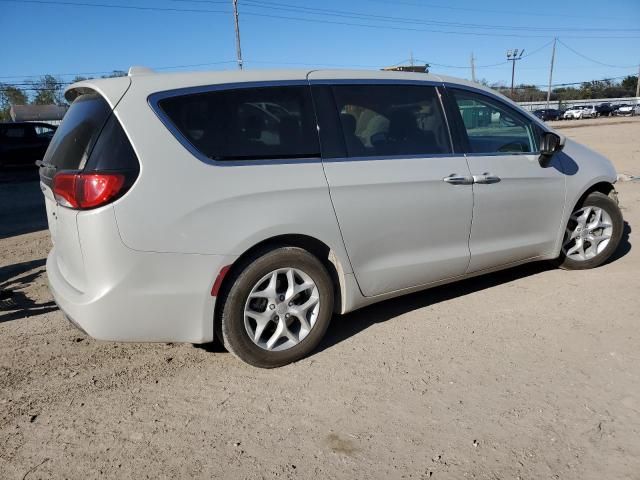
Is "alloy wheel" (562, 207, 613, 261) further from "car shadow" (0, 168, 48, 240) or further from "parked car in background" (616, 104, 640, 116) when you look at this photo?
"parked car in background" (616, 104, 640, 116)

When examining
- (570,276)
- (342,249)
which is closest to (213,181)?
(342,249)

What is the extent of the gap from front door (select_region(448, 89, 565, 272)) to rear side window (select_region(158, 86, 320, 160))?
55.3 inches

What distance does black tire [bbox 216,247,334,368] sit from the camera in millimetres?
3008

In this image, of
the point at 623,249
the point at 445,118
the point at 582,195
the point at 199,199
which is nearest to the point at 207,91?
the point at 199,199

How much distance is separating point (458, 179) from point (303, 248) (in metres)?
1.35

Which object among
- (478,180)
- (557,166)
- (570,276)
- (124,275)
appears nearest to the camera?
(124,275)

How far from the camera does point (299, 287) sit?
10.6 feet

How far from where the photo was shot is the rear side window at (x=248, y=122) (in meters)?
2.91

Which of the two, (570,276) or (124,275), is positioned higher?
(124,275)

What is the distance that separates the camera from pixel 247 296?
3.04 meters

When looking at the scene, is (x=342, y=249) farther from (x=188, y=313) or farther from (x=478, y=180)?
(x=478, y=180)

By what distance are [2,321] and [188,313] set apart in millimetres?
2138

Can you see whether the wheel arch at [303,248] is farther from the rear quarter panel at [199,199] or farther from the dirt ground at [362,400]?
the dirt ground at [362,400]

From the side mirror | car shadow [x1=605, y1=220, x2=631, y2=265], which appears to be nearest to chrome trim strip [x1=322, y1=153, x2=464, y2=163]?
the side mirror
